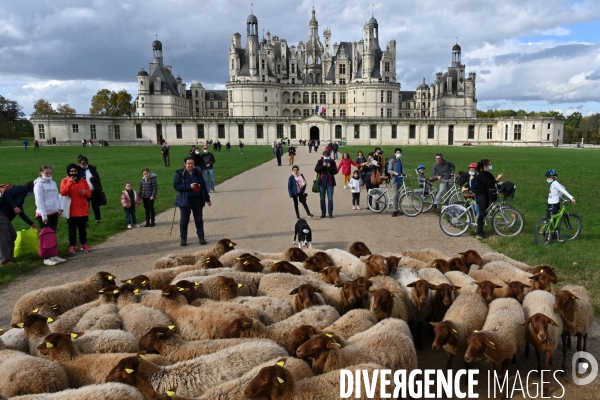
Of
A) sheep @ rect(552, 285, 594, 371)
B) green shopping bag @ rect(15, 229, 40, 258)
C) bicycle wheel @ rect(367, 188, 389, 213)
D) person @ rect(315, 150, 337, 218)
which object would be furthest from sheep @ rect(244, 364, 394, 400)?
bicycle wheel @ rect(367, 188, 389, 213)

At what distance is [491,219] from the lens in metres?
12.1

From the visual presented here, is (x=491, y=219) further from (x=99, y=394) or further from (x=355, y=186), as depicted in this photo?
(x=99, y=394)

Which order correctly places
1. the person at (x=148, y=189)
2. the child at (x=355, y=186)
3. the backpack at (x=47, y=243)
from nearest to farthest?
the backpack at (x=47, y=243), the person at (x=148, y=189), the child at (x=355, y=186)

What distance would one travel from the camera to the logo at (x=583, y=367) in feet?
17.5

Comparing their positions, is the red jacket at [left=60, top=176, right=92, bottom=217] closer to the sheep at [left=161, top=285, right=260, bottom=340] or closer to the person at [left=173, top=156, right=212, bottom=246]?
the person at [left=173, top=156, right=212, bottom=246]

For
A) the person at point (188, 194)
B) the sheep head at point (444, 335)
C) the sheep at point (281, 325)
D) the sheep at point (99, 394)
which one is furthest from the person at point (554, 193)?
the sheep at point (99, 394)

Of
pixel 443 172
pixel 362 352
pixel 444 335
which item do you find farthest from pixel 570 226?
pixel 362 352

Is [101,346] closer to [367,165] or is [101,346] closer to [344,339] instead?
[344,339]

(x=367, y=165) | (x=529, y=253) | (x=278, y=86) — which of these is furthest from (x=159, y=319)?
(x=278, y=86)

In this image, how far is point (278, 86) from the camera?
328 ft

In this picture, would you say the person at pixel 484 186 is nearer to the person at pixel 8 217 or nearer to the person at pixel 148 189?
the person at pixel 148 189

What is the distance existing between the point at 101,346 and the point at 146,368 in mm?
1137

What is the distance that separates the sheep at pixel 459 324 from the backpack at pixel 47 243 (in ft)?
27.5

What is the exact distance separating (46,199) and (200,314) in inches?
247
